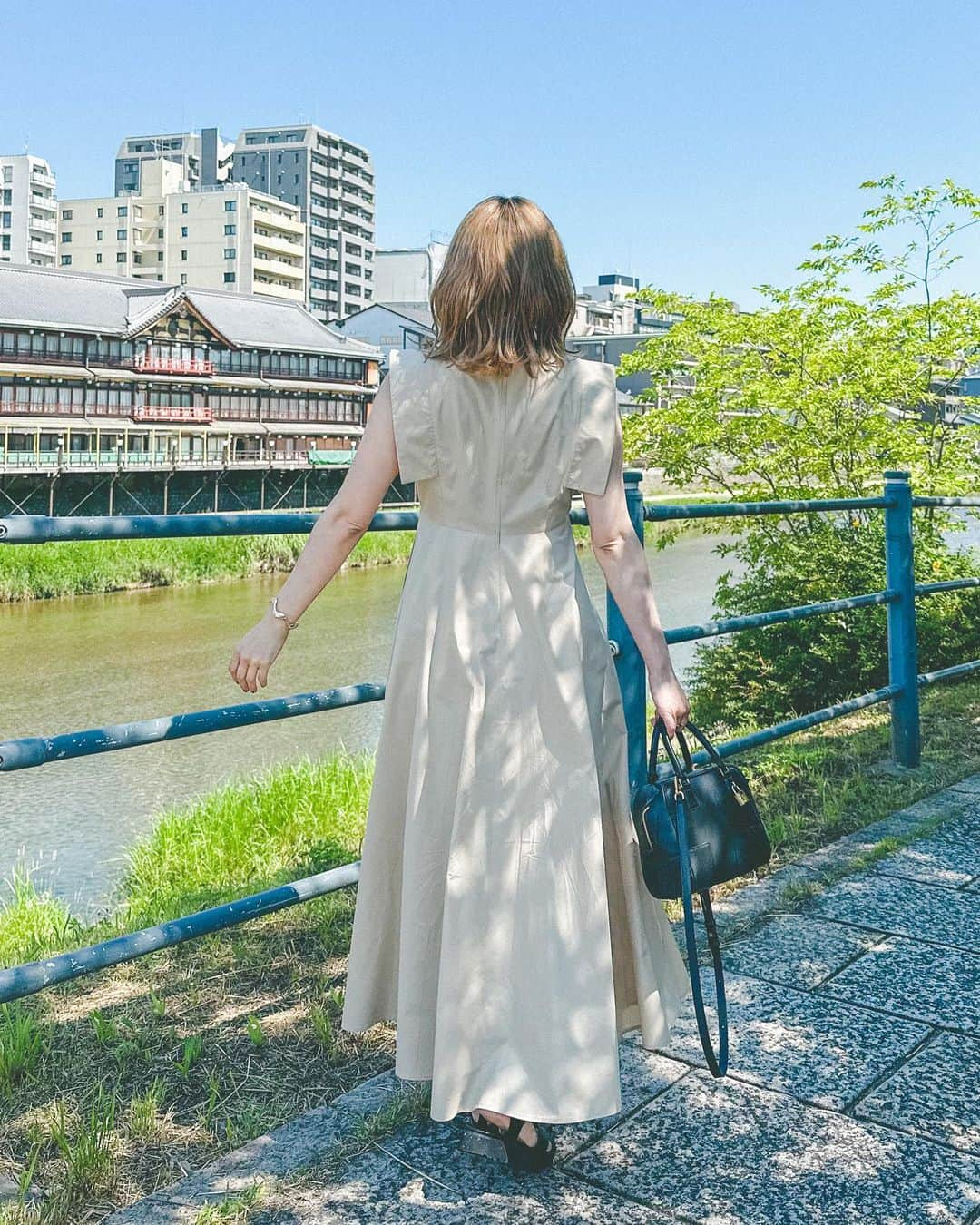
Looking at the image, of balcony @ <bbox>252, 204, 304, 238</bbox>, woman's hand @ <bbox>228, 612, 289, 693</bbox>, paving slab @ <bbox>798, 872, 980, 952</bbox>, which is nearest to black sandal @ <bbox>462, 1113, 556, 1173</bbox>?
woman's hand @ <bbox>228, 612, 289, 693</bbox>

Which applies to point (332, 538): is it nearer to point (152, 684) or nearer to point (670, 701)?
point (670, 701)

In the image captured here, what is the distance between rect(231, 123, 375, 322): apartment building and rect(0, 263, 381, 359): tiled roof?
117 feet

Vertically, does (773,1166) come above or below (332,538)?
below

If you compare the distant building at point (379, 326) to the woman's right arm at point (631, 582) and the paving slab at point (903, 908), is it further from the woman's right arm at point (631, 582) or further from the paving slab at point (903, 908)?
the woman's right arm at point (631, 582)

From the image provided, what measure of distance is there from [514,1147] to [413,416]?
1.07 m

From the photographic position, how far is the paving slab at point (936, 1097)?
1919 mm

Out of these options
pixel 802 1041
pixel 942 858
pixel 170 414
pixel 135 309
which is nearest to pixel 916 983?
pixel 802 1041

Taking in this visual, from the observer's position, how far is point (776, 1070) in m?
2.11

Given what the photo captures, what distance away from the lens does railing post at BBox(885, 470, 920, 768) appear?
3973mm

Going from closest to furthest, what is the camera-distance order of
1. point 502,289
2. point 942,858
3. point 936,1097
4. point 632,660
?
point 502,289
point 936,1097
point 632,660
point 942,858

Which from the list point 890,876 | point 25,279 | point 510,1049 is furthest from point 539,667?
point 25,279

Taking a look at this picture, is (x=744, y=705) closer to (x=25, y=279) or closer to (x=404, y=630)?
(x=404, y=630)

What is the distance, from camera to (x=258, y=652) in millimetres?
1762

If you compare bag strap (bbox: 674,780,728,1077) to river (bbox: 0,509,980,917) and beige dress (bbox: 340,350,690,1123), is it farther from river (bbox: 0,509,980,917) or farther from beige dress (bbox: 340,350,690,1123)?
river (bbox: 0,509,980,917)
